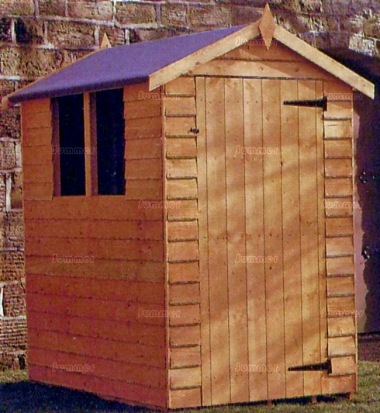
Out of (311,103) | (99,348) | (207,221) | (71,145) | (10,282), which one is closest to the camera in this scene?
(207,221)

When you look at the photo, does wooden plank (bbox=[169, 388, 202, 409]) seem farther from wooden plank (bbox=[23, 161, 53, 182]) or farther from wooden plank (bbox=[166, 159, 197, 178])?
wooden plank (bbox=[23, 161, 53, 182])

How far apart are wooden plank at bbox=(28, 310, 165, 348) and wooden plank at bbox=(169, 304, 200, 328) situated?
0.11 metres

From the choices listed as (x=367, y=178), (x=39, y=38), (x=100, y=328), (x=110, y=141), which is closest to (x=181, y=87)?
(x=110, y=141)

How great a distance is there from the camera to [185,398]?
884 cm

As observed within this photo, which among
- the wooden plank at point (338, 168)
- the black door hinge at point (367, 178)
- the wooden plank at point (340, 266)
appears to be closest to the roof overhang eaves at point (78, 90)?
the wooden plank at point (338, 168)

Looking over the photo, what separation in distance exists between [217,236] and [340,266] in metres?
1.11

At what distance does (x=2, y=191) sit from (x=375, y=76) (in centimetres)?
477

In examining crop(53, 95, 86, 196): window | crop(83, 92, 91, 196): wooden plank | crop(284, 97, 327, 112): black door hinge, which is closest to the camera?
crop(284, 97, 327, 112): black door hinge

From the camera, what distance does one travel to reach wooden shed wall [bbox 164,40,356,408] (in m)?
8.79

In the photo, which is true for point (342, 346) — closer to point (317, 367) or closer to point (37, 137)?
point (317, 367)

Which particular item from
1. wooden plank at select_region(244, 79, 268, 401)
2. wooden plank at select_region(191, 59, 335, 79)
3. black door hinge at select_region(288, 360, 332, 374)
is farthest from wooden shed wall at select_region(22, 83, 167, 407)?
black door hinge at select_region(288, 360, 332, 374)

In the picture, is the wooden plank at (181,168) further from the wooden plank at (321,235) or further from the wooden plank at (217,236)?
the wooden plank at (321,235)

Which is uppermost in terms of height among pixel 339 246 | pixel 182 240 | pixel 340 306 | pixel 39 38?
pixel 39 38

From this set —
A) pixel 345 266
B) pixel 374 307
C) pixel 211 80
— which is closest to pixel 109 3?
pixel 211 80
